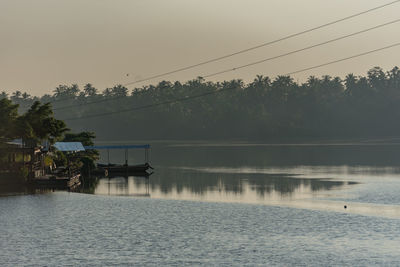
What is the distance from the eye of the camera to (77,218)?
60.1 metres

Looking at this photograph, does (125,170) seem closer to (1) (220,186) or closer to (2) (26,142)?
(2) (26,142)

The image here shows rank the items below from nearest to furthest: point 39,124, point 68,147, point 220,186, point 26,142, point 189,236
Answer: point 189,236
point 220,186
point 26,142
point 39,124
point 68,147

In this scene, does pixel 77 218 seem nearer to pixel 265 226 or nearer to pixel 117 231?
pixel 117 231

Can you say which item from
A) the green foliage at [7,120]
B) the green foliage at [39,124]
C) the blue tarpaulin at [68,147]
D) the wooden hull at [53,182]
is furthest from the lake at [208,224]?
the blue tarpaulin at [68,147]

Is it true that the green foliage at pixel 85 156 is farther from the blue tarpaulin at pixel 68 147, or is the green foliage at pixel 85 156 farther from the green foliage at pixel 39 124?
the green foliage at pixel 39 124

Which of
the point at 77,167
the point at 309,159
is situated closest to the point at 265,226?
the point at 77,167

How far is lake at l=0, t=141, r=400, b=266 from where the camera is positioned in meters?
44.0

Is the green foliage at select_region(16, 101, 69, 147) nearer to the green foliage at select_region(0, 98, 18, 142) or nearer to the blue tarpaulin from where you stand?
the green foliage at select_region(0, 98, 18, 142)

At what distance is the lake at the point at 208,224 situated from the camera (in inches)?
1731

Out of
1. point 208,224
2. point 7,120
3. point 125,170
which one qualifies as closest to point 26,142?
point 7,120

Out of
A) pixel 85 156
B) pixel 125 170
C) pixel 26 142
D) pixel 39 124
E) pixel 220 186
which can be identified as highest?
pixel 39 124

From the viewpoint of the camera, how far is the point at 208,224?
56656mm

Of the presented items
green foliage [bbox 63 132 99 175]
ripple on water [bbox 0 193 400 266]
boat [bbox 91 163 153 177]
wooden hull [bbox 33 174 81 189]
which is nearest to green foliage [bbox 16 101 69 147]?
wooden hull [bbox 33 174 81 189]

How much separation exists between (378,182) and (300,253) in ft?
182
